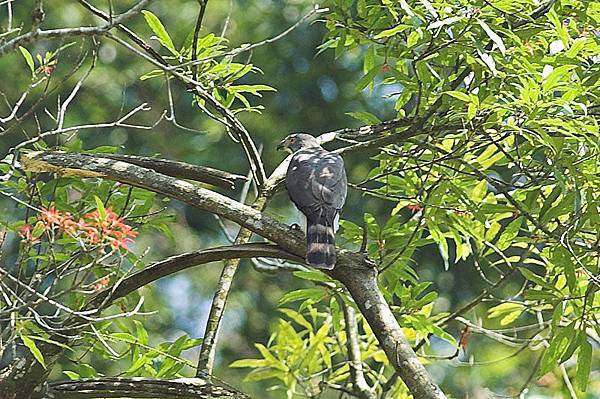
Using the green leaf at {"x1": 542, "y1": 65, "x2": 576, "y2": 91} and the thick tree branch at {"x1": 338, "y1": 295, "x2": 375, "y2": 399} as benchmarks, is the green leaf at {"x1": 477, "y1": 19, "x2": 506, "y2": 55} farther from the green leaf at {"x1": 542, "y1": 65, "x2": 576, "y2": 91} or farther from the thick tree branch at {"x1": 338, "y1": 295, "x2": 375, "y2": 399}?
the thick tree branch at {"x1": 338, "y1": 295, "x2": 375, "y2": 399}

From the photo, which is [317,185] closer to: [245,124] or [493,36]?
[493,36]

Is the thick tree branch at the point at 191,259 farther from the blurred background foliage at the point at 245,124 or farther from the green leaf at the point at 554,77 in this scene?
the blurred background foliage at the point at 245,124

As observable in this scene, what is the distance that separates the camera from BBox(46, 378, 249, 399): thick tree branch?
224cm

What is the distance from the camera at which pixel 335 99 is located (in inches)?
313

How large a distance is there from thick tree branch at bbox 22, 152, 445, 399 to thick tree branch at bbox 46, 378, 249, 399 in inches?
14.0

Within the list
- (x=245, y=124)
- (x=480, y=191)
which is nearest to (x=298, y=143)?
(x=480, y=191)

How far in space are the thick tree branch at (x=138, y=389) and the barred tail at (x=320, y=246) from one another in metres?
0.33

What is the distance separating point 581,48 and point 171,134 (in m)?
5.95

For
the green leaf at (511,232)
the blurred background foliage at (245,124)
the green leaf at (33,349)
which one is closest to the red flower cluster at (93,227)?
the green leaf at (33,349)

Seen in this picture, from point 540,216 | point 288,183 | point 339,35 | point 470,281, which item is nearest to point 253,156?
point 288,183

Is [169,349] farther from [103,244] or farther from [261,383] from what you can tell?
[261,383]

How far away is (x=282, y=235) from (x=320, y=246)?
0.39ft

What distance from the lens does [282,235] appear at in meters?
2.16

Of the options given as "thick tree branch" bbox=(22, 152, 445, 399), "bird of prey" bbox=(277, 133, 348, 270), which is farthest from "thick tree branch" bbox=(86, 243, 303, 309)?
"bird of prey" bbox=(277, 133, 348, 270)
